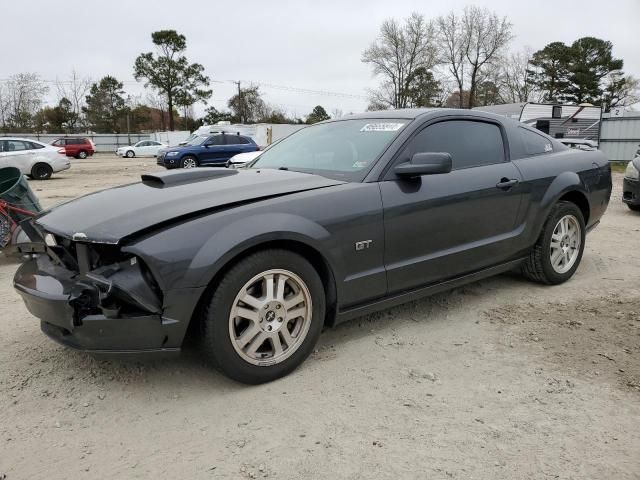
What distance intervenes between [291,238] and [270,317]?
0.44m

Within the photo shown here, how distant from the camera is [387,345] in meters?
3.29

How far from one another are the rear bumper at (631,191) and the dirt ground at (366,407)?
5330 mm

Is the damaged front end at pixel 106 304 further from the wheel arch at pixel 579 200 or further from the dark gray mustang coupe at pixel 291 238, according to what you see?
the wheel arch at pixel 579 200

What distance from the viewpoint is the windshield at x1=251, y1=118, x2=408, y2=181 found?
3346 millimetres

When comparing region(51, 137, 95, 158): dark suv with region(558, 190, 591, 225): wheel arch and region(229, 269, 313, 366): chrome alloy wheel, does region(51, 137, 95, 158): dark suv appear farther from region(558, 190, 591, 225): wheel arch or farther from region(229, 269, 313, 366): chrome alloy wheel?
region(229, 269, 313, 366): chrome alloy wheel

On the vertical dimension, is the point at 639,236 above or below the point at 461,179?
below

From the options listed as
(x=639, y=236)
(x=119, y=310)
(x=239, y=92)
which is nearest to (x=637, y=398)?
(x=119, y=310)

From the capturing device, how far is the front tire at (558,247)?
14.0 feet

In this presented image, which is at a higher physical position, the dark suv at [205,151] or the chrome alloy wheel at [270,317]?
the dark suv at [205,151]

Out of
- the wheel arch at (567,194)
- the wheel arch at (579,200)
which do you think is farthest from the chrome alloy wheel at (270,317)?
the wheel arch at (579,200)

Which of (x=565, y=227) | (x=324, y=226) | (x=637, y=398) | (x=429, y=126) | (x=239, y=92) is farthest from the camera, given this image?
(x=239, y=92)

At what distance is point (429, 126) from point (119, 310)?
7.72 feet

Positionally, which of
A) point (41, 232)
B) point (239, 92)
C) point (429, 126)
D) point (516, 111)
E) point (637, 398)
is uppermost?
point (239, 92)

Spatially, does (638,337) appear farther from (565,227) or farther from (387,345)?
(387,345)
